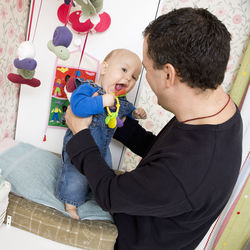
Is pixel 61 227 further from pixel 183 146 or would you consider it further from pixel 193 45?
pixel 193 45

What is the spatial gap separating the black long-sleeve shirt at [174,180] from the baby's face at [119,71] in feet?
1.15

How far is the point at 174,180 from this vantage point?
0.69 metres

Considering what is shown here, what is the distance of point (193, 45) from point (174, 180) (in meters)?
0.40

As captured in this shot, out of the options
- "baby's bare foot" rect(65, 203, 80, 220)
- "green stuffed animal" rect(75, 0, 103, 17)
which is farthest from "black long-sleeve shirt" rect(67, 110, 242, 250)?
"green stuffed animal" rect(75, 0, 103, 17)

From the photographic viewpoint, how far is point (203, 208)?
762 mm

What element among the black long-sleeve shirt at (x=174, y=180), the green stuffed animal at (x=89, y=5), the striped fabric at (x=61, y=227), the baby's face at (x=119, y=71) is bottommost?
the striped fabric at (x=61, y=227)

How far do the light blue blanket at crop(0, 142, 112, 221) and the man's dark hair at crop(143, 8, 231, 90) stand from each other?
0.73m

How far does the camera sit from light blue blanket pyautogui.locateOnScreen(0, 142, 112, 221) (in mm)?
1057

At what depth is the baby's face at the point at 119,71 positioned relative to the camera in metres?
1.10

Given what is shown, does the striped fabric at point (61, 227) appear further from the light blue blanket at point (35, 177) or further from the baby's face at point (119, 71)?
the baby's face at point (119, 71)

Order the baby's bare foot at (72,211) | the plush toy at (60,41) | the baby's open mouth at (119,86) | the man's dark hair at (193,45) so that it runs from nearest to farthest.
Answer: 1. the man's dark hair at (193,45)
2. the plush toy at (60,41)
3. the baby's bare foot at (72,211)
4. the baby's open mouth at (119,86)

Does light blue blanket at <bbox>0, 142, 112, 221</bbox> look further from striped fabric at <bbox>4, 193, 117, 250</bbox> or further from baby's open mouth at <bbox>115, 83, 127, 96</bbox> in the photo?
baby's open mouth at <bbox>115, 83, 127, 96</bbox>

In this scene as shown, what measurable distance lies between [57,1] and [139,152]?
92 cm

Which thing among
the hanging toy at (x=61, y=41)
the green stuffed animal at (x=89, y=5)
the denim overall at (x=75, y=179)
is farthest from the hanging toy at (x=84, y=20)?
the denim overall at (x=75, y=179)
